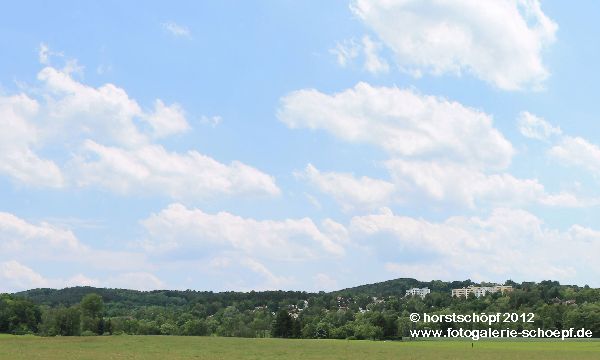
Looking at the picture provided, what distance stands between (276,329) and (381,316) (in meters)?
25.8

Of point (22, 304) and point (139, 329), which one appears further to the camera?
point (139, 329)

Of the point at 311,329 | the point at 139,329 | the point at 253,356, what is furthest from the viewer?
the point at 139,329

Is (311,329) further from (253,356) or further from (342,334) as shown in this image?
(253,356)

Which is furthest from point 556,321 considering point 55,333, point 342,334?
point 55,333

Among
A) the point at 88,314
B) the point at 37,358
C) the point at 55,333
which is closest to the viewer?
the point at 37,358

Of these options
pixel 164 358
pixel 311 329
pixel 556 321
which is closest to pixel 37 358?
pixel 164 358

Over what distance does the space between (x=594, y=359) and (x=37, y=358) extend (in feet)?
168

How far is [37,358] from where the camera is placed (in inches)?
2127

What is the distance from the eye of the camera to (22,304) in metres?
132

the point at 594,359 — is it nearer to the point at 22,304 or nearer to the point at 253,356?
the point at 253,356

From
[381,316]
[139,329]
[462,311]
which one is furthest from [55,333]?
[462,311]

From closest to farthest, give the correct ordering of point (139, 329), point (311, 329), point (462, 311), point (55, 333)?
1. point (55, 333)
2. point (311, 329)
3. point (139, 329)
4. point (462, 311)

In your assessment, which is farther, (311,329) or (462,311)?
(462,311)

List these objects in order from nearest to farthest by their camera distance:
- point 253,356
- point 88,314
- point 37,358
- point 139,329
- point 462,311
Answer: point 37,358 → point 253,356 → point 88,314 → point 139,329 → point 462,311
